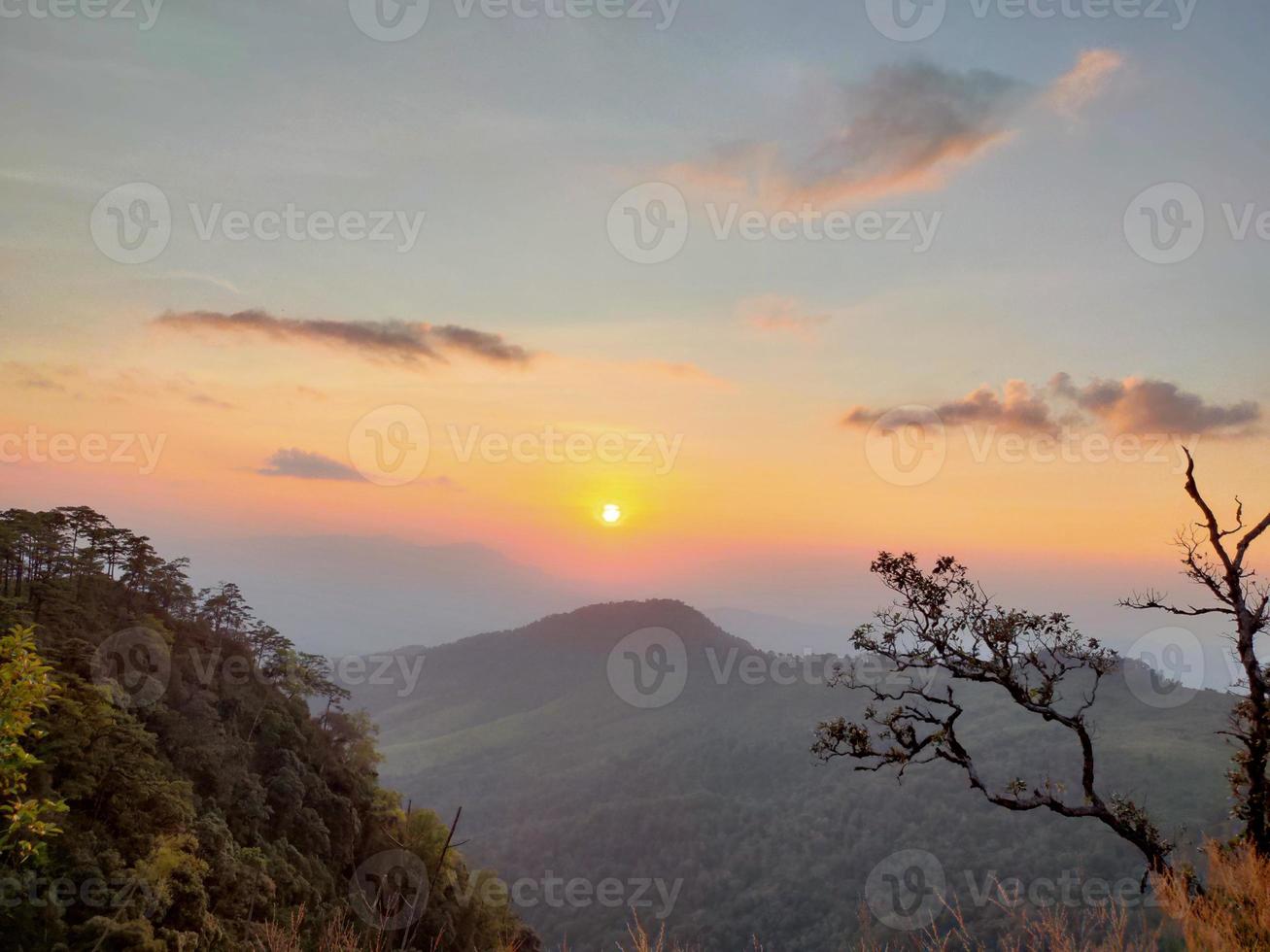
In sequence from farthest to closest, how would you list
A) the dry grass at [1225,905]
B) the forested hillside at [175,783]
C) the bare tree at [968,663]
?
the forested hillside at [175,783], the bare tree at [968,663], the dry grass at [1225,905]

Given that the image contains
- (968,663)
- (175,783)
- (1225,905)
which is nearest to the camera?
(1225,905)

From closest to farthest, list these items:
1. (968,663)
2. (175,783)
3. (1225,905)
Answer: (1225,905)
(968,663)
(175,783)

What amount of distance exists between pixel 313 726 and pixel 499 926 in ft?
75.8

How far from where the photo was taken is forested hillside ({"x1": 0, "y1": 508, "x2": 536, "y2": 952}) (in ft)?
88.8

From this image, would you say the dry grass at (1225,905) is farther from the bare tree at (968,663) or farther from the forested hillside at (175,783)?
the forested hillside at (175,783)

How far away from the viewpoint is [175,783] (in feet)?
130

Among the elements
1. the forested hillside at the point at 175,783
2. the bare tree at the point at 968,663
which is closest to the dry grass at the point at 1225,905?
the bare tree at the point at 968,663

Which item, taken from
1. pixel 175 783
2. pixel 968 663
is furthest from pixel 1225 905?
pixel 175 783

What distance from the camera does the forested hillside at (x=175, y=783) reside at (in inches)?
1065

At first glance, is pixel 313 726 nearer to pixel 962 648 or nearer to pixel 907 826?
pixel 962 648

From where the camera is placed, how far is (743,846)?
7485 inches

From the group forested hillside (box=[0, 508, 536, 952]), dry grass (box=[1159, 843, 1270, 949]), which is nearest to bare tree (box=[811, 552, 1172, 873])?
dry grass (box=[1159, 843, 1270, 949])

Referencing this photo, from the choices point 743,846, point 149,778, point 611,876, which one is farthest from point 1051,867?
point 149,778

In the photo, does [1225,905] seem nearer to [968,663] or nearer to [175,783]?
[968,663]
